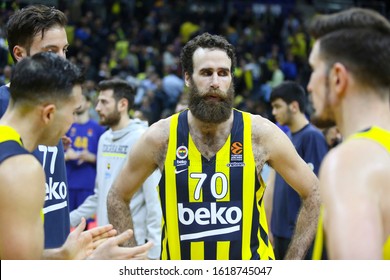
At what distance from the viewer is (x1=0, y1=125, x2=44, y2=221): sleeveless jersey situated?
3.12 m

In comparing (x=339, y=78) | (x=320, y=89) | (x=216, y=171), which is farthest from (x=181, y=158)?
(x=339, y=78)

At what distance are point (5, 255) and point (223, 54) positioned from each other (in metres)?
2.45

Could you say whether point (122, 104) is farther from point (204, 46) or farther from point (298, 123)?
point (204, 46)

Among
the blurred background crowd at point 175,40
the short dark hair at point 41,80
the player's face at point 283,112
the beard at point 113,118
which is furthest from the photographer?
the blurred background crowd at point 175,40

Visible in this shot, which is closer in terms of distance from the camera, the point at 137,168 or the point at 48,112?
the point at 48,112

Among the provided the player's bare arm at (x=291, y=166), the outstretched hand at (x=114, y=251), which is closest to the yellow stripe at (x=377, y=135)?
the outstretched hand at (x=114, y=251)

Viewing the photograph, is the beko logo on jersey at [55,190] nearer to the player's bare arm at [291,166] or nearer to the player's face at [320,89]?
the player's bare arm at [291,166]

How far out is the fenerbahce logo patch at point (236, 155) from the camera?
472cm

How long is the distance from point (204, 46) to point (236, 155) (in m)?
0.87

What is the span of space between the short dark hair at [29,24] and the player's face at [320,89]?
2.22 meters

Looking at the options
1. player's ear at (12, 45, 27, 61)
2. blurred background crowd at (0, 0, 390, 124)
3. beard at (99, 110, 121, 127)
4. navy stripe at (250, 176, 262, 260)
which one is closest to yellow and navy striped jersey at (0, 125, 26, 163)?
player's ear at (12, 45, 27, 61)

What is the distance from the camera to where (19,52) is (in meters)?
4.62
